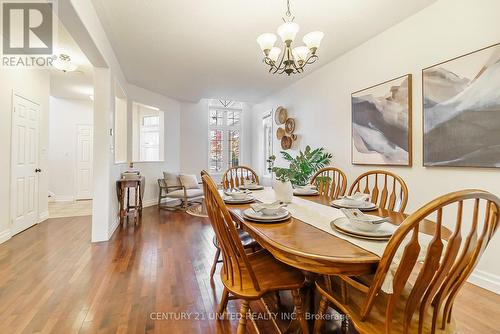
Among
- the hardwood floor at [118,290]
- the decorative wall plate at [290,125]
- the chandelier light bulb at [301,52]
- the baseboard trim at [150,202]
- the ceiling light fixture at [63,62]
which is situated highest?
the ceiling light fixture at [63,62]

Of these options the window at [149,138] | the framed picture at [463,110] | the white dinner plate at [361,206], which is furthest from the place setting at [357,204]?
the window at [149,138]

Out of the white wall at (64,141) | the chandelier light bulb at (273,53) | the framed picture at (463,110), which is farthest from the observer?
the white wall at (64,141)

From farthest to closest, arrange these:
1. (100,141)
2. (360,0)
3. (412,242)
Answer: (100,141) < (360,0) < (412,242)

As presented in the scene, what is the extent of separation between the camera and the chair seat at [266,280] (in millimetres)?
1212

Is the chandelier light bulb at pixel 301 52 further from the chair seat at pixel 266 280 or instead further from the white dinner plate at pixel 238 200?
the chair seat at pixel 266 280

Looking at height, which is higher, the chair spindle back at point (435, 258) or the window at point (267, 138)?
the window at point (267, 138)

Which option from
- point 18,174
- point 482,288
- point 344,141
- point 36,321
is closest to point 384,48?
point 344,141

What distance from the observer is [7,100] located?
3.11 metres

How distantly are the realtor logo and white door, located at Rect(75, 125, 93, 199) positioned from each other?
304 centimetres

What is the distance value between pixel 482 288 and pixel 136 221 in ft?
14.7

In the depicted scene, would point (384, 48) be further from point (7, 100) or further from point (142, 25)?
point (7, 100)

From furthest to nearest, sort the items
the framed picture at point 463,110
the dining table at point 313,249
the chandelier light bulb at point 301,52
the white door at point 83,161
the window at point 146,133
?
the window at point 146,133
the white door at point 83,161
the chandelier light bulb at point 301,52
the framed picture at point 463,110
the dining table at point 313,249

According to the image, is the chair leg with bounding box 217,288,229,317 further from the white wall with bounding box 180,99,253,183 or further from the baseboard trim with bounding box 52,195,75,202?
the baseboard trim with bounding box 52,195,75,202

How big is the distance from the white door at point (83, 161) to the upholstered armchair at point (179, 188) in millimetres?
2181
